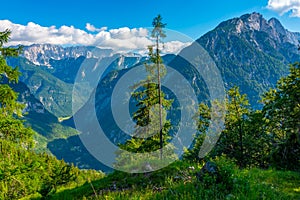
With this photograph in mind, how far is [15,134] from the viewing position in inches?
548

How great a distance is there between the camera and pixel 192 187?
750 cm

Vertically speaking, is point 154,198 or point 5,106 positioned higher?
point 5,106

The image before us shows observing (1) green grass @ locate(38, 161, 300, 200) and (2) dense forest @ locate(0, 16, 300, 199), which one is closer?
(1) green grass @ locate(38, 161, 300, 200)

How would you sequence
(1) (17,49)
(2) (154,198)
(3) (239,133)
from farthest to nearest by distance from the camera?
(3) (239,133) < (1) (17,49) < (2) (154,198)

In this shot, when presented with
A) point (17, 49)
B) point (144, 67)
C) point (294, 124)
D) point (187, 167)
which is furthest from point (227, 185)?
point (144, 67)

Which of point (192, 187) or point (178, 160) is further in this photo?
point (178, 160)

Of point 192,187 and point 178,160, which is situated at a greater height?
point 192,187

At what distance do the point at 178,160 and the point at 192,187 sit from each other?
6.97m

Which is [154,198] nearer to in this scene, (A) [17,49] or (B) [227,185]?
(B) [227,185]

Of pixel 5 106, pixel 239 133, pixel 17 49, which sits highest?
pixel 17 49

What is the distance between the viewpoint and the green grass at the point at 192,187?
686cm

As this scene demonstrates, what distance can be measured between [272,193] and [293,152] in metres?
10.1

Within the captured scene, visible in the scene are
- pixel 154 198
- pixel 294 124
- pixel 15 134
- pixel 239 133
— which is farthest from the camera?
pixel 239 133

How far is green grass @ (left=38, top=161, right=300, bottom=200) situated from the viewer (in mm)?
6863
